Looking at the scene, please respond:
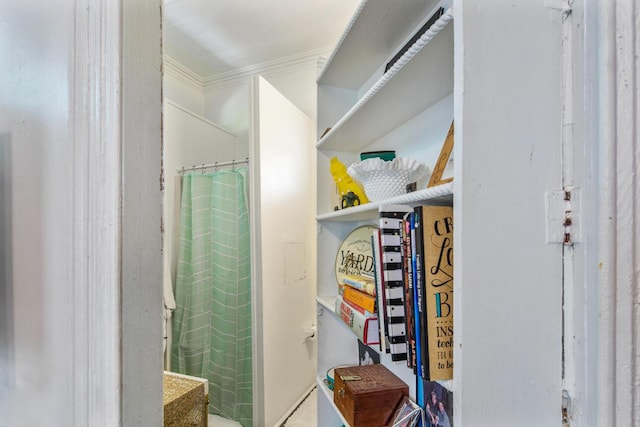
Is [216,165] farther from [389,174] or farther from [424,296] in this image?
[424,296]

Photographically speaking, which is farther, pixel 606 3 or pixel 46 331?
pixel 46 331

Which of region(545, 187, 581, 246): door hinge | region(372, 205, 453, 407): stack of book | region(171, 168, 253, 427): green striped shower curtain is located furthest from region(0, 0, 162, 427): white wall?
region(171, 168, 253, 427): green striped shower curtain

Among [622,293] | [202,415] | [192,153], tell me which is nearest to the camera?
[622,293]

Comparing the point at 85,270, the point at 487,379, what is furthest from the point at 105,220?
the point at 487,379

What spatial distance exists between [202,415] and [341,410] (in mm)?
656

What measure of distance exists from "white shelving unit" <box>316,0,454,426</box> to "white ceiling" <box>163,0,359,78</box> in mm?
929

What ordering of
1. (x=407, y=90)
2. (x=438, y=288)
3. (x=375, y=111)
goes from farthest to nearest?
(x=375, y=111), (x=407, y=90), (x=438, y=288)

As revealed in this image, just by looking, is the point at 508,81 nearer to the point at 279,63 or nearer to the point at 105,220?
the point at 105,220

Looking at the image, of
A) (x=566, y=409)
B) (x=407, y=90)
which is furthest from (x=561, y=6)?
(x=566, y=409)

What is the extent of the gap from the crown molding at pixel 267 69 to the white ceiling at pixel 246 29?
0.04 meters

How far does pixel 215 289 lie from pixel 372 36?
1.69 metres

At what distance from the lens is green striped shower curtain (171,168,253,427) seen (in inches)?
78.8

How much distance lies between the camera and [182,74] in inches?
102

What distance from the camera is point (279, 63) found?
8.41 ft
